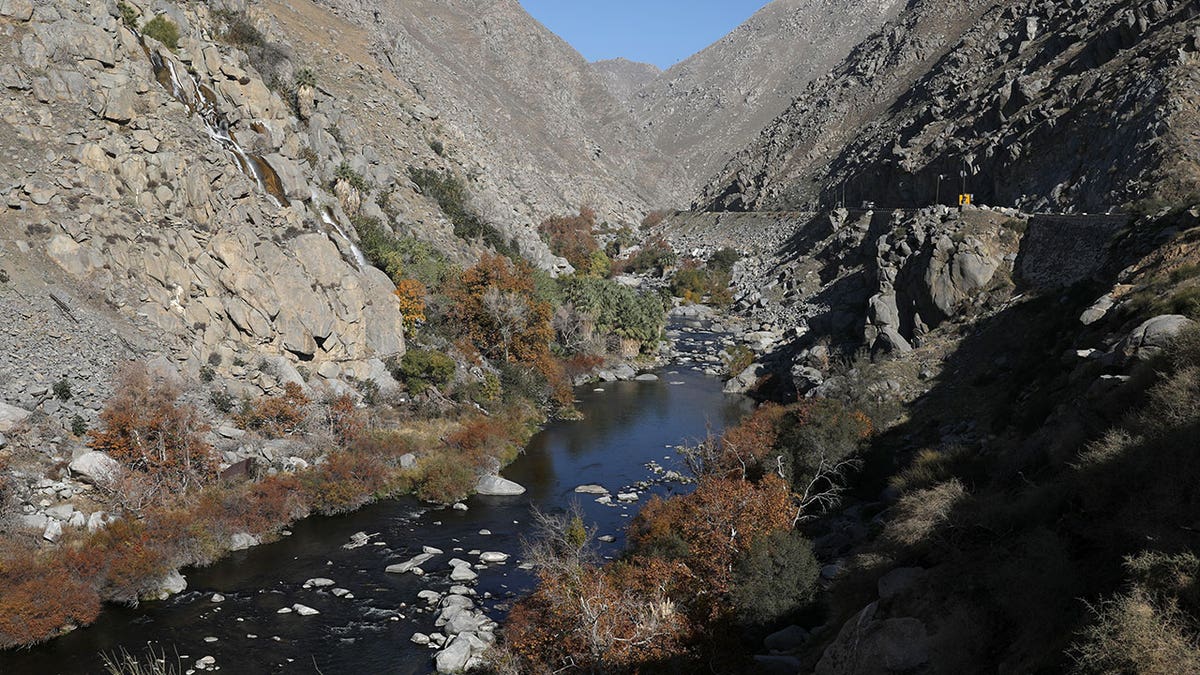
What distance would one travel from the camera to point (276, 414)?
3397 cm

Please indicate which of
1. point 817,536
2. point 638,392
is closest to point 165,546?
point 817,536

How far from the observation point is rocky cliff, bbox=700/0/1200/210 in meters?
44.2

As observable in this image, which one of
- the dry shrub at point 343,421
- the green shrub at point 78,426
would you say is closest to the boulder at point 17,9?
the green shrub at point 78,426

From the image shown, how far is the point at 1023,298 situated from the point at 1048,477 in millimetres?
24177

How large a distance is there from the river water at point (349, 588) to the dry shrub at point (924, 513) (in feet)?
41.7

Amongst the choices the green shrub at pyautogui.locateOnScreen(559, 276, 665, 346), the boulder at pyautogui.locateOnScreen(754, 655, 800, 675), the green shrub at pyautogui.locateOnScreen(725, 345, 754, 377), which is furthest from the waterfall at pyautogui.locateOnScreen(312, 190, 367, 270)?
the boulder at pyautogui.locateOnScreen(754, 655, 800, 675)

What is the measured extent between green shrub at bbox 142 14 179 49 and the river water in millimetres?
29039

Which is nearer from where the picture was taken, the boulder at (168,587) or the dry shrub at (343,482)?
the boulder at (168,587)

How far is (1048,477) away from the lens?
1571 centimetres

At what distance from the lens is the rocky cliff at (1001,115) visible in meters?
44.2

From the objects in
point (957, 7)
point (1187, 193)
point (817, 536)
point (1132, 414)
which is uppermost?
point (957, 7)

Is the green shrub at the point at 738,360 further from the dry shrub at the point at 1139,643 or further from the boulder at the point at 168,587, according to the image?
the dry shrub at the point at 1139,643

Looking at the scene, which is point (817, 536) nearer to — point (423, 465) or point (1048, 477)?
point (1048, 477)

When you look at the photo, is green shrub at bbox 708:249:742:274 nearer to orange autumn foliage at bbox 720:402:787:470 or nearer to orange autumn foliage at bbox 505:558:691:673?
orange autumn foliage at bbox 720:402:787:470
